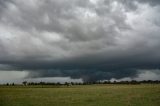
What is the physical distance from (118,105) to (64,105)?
6953mm

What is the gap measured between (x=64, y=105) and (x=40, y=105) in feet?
10.2

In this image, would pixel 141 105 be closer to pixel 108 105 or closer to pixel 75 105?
pixel 108 105

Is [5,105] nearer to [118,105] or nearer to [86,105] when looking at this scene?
[86,105]

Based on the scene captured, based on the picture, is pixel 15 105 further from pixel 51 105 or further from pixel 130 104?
pixel 130 104

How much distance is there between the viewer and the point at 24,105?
37.0 m

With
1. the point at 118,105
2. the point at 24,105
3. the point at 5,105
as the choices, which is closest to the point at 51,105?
the point at 24,105

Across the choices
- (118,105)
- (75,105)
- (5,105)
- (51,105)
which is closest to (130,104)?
(118,105)

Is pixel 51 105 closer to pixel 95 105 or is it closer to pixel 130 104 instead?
pixel 95 105

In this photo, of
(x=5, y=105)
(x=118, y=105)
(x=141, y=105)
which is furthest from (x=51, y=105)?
(x=141, y=105)

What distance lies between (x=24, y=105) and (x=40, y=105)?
2308 millimetres

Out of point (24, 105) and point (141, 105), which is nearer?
point (141, 105)

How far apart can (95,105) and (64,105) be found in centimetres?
403

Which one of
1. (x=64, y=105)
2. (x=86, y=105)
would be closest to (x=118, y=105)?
(x=86, y=105)

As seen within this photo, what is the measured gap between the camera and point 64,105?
36312mm
